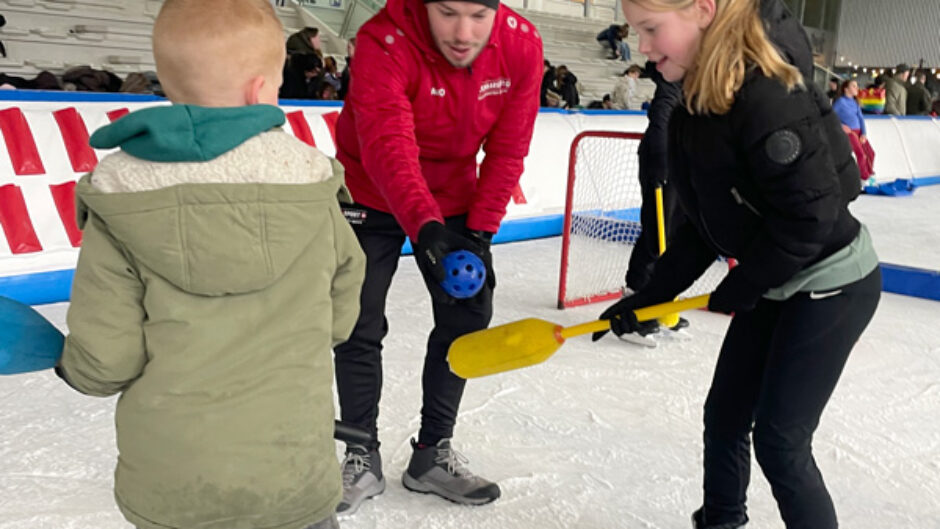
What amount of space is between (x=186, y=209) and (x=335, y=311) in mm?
290

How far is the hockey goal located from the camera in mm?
3988

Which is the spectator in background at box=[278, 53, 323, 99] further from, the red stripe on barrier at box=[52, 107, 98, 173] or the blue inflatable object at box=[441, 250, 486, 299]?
the blue inflatable object at box=[441, 250, 486, 299]

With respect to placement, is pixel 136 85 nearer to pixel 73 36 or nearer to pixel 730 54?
pixel 73 36

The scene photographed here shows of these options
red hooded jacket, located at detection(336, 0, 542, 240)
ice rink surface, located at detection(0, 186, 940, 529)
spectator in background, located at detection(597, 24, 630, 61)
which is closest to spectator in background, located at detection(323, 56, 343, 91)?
ice rink surface, located at detection(0, 186, 940, 529)

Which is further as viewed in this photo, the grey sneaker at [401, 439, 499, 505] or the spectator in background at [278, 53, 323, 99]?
the spectator in background at [278, 53, 323, 99]

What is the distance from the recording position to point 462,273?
5.00ft

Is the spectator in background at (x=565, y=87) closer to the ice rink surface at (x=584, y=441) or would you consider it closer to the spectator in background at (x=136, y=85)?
the spectator in background at (x=136, y=85)

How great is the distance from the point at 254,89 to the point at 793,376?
1008 mm

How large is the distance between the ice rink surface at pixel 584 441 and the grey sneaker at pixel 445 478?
0.09ft

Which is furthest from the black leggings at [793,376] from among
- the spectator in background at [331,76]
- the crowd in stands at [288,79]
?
the spectator in background at [331,76]

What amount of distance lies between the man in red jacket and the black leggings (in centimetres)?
51

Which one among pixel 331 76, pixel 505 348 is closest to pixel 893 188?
pixel 331 76

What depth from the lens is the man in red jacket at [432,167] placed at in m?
1.64

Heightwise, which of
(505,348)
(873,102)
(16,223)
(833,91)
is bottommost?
(873,102)
